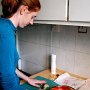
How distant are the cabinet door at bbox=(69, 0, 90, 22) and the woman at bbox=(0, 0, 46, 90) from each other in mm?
211

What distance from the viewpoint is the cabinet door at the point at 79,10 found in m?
0.89

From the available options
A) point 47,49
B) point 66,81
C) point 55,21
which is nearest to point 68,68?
point 66,81

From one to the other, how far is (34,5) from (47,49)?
30.9 inches

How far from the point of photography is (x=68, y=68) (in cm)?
150

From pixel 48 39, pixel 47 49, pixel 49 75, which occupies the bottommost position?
pixel 49 75

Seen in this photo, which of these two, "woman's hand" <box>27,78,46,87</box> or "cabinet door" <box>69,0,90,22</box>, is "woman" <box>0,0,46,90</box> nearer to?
"cabinet door" <box>69,0,90,22</box>

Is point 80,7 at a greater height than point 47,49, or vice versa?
point 80,7

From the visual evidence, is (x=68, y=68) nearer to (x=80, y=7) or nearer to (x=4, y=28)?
(x=80, y=7)

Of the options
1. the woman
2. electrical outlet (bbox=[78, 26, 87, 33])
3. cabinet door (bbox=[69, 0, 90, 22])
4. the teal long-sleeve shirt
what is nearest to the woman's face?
the woman

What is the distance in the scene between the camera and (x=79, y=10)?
923mm

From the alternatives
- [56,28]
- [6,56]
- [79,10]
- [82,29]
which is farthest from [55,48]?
[6,56]

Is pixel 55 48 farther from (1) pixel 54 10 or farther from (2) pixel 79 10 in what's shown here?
(2) pixel 79 10

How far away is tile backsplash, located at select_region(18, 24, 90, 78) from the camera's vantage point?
1.36 metres

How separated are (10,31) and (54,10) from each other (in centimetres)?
34
